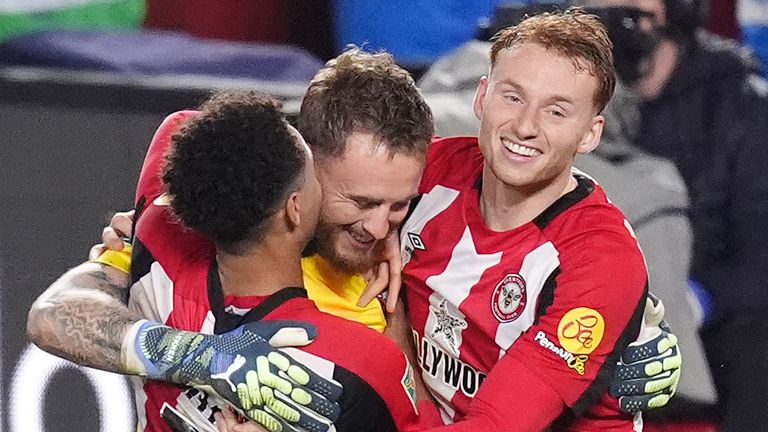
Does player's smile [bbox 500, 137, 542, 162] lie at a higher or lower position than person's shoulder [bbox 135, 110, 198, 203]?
higher

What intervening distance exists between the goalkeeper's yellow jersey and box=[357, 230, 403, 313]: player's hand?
0.01 meters

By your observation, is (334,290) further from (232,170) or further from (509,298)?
(232,170)

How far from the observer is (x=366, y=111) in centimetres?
216

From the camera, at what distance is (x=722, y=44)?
347 cm

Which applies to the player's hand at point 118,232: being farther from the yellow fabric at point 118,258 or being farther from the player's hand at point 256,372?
the player's hand at point 256,372

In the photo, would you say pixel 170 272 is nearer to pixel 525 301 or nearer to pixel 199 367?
pixel 199 367

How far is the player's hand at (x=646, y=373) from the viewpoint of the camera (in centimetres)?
220

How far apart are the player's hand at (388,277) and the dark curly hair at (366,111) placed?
0.62ft

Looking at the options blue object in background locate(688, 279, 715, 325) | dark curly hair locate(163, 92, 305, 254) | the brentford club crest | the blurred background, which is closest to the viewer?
dark curly hair locate(163, 92, 305, 254)

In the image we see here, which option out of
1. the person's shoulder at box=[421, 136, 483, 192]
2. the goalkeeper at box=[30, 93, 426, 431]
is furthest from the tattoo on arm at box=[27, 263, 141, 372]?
the person's shoulder at box=[421, 136, 483, 192]

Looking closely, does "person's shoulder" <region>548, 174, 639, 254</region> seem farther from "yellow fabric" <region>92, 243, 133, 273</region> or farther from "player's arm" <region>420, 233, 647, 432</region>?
"yellow fabric" <region>92, 243, 133, 273</region>

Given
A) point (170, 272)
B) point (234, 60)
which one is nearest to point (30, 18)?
point (234, 60)

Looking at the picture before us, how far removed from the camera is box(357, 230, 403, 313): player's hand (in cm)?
227

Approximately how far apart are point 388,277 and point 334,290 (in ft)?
0.33
